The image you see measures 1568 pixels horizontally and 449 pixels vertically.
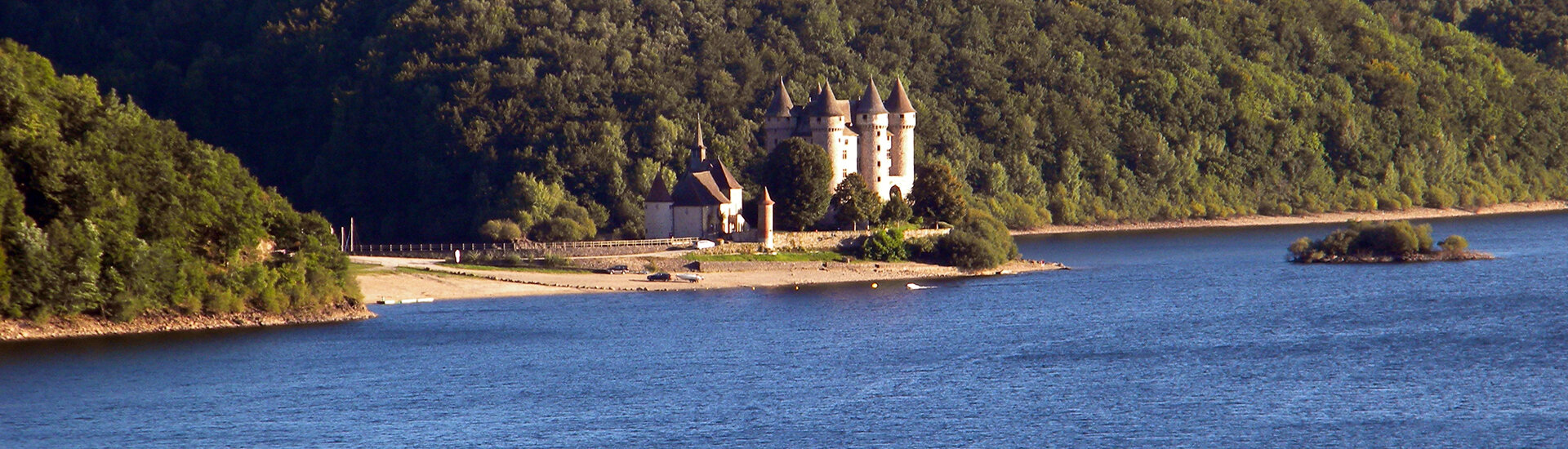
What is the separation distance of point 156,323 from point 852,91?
6717 centimetres

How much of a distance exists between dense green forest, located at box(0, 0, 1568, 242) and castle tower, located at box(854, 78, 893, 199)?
21.3ft

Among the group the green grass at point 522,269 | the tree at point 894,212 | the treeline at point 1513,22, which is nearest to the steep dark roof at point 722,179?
the tree at point 894,212

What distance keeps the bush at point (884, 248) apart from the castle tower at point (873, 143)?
6672 millimetres

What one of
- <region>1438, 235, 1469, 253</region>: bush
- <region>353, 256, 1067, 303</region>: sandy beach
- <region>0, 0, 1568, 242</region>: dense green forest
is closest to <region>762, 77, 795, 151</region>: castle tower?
<region>0, 0, 1568, 242</region>: dense green forest

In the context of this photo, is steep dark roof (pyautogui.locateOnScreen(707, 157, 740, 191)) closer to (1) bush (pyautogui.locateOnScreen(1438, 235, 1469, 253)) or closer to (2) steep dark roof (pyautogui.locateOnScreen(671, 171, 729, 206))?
(2) steep dark roof (pyautogui.locateOnScreen(671, 171, 729, 206))

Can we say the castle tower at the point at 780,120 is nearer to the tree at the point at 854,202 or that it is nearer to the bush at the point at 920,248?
the tree at the point at 854,202

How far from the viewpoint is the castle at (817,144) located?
83.9 m

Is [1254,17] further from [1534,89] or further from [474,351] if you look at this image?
[474,351]

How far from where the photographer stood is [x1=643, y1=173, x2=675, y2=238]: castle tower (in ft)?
278

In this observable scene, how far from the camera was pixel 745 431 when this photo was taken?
43.8 m

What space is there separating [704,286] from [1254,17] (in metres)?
84.6


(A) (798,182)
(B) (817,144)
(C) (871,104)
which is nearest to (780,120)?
(B) (817,144)

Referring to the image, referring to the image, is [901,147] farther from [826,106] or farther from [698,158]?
[698,158]

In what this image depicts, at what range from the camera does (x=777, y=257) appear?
82.4 meters
